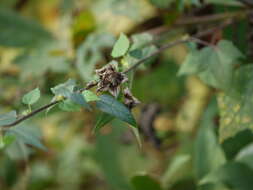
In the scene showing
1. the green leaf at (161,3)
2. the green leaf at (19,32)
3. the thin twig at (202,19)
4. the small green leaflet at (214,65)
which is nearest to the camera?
the small green leaflet at (214,65)

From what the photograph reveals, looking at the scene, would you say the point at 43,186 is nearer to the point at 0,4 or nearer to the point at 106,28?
the point at 106,28

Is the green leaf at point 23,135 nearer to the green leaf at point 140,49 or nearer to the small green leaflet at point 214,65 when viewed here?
the green leaf at point 140,49

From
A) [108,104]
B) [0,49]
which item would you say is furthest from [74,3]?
[108,104]

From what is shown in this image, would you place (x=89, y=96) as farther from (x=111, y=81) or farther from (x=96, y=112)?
(x=96, y=112)

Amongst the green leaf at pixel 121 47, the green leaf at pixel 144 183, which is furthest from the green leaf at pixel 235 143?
the green leaf at pixel 121 47

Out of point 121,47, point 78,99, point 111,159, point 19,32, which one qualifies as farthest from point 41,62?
point 78,99
